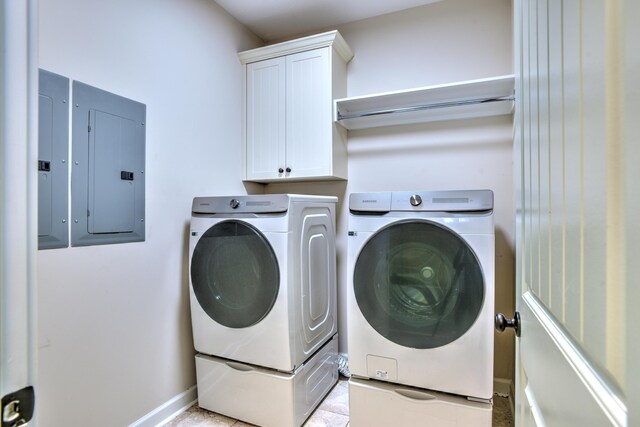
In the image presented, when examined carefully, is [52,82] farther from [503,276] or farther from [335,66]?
[503,276]

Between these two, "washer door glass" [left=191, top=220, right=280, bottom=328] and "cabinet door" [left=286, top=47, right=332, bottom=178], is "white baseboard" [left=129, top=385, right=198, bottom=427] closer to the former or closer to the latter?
"washer door glass" [left=191, top=220, right=280, bottom=328]

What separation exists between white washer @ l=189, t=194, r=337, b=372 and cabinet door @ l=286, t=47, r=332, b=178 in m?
0.43

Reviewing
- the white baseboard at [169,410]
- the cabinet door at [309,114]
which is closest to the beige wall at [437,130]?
the cabinet door at [309,114]

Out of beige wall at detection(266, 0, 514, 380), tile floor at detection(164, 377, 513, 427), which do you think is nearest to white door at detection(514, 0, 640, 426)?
tile floor at detection(164, 377, 513, 427)

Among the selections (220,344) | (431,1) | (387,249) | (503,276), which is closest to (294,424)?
(220,344)

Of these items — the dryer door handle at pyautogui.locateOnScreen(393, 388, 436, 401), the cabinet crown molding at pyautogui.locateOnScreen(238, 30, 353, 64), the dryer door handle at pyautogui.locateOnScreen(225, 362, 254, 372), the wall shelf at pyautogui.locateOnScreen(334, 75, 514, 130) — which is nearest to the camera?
the dryer door handle at pyautogui.locateOnScreen(393, 388, 436, 401)

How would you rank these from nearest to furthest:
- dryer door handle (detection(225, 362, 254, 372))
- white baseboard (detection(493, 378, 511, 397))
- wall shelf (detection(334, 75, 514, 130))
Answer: dryer door handle (detection(225, 362, 254, 372)) → wall shelf (detection(334, 75, 514, 130)) → white baseboard (detection(493, 378, 511, 397))

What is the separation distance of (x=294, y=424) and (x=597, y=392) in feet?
5.42

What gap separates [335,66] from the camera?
2.21 m

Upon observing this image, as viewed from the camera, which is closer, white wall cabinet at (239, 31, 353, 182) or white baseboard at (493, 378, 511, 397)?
white baseboard at (493, 378, 511, 397)

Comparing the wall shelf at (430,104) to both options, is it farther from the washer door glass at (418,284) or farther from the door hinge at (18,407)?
the door hinge at (18,407)

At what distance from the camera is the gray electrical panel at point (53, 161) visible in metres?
1.24

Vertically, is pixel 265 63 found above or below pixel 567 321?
above

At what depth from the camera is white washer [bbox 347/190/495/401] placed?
1404mm
